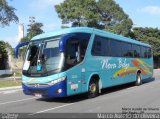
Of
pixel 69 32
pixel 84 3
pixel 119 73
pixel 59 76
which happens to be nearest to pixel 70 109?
pixel 59 76

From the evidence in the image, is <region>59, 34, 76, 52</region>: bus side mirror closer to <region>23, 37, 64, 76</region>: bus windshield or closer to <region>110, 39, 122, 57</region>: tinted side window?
<region>23, 37, 64, 76</region>: bus windshield

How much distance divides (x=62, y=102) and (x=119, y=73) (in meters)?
5.68

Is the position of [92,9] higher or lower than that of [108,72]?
higher

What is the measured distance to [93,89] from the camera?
16.0m

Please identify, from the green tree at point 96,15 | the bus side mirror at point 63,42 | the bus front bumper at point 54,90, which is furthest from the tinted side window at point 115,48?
the green tree at point 96,15

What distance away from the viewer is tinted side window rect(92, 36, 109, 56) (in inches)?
643

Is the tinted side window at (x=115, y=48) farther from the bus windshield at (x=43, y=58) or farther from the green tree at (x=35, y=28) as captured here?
the green tree at (x=35, y=28)

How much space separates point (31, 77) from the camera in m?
14.3

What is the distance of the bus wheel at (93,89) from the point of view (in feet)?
51.5

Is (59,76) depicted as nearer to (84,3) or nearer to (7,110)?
(7,110)

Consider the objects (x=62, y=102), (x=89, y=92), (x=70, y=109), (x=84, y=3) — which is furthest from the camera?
(x=84, y=3)

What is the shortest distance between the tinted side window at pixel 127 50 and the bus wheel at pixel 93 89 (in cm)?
468

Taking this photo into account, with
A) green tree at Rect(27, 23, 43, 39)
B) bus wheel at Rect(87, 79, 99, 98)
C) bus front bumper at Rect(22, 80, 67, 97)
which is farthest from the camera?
green tree at Rect(27, 23, 43, 39)

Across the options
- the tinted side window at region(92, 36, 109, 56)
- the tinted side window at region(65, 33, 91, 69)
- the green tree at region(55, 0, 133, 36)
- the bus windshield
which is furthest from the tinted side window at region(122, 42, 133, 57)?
the green tree at region(55, 0, 133, 36)
